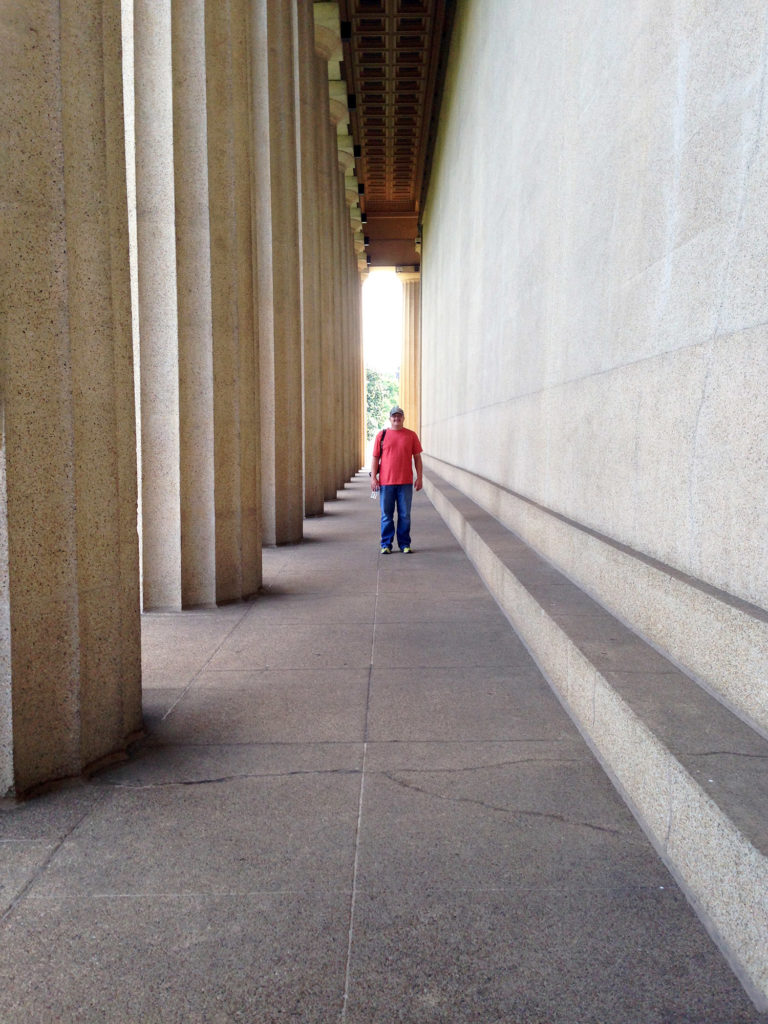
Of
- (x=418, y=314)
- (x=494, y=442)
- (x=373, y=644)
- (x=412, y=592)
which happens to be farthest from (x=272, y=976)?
(x=418, y=314)

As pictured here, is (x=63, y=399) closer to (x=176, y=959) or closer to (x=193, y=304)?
(x=176, y=959)

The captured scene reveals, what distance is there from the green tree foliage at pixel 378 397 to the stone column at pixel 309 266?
9053cm

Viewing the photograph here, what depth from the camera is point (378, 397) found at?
4405 inches

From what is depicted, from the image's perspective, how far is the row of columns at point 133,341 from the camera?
158 inches

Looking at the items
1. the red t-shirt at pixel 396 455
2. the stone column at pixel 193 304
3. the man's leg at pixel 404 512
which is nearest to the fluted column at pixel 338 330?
the man's leg at pixel 404 512

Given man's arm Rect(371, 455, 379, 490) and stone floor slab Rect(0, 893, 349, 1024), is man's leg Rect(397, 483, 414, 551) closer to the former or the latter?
man's arm Rect(371, 455, 379, 490)

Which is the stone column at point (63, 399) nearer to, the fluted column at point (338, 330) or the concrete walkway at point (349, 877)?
the concrete walkway at point (349, 877)

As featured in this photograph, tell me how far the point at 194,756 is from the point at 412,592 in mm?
4948

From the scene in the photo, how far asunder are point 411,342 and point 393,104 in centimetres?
2173

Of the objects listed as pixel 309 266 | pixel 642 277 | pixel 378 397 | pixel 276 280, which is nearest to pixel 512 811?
pixel 642 277

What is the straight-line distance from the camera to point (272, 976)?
2723 mm

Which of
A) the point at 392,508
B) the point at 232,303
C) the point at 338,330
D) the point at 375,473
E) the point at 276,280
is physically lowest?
the point at 392,508

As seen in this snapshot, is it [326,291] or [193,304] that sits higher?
[326,291]

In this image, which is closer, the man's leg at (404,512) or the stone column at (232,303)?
the stone column at (232,303)
